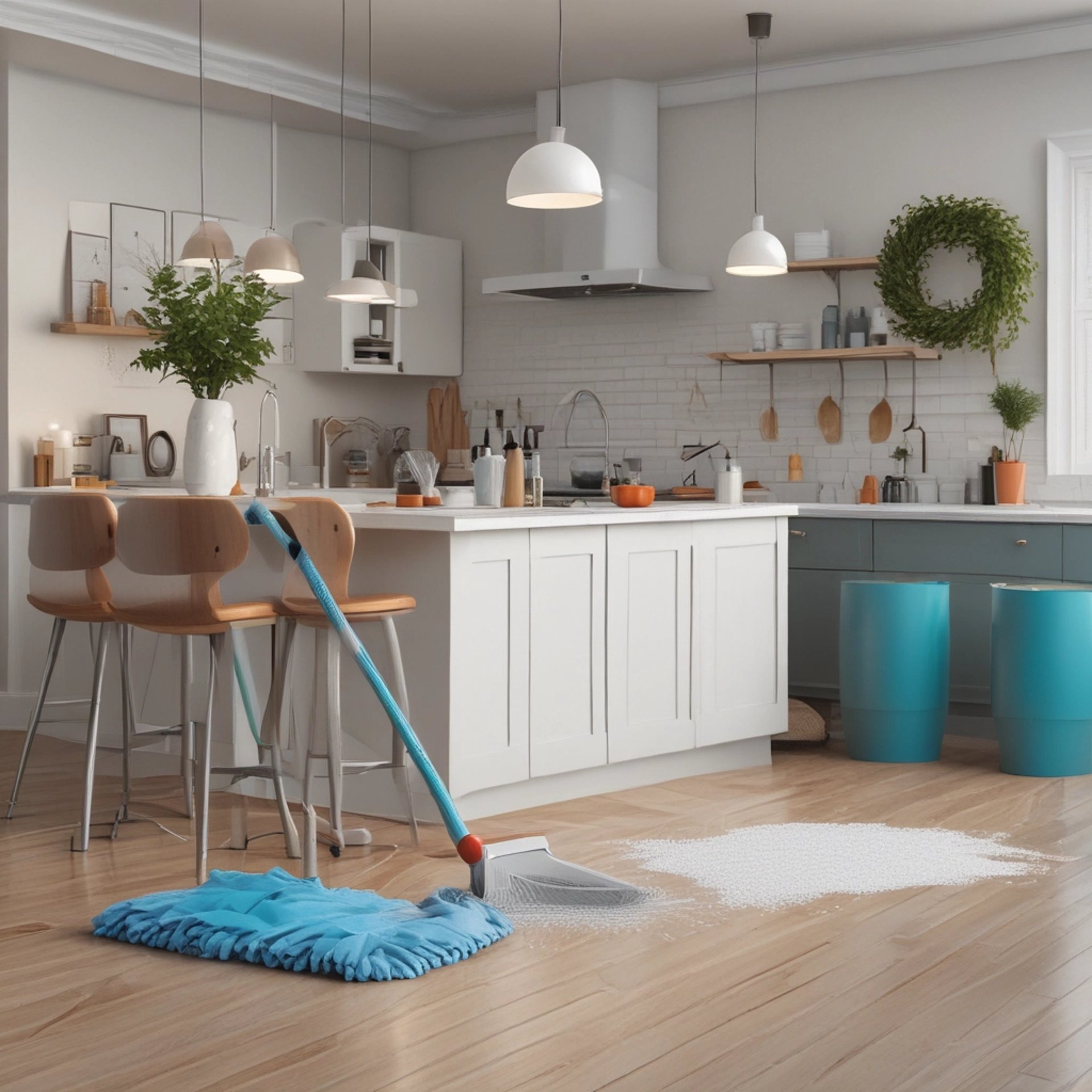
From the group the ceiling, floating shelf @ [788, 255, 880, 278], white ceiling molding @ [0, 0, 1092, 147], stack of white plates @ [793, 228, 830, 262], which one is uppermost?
the ceiling

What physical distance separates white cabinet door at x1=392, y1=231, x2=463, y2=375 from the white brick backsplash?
0.12 metres

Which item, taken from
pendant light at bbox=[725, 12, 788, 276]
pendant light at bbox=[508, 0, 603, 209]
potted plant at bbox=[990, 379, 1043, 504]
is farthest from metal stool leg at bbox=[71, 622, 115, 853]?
potted plant at bbox=[990, 379, 1043, 504]

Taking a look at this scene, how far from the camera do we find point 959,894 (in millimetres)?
3707

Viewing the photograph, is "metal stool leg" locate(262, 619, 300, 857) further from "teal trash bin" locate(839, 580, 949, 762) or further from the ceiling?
the ceiling

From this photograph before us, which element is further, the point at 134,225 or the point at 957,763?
the point at 134,225

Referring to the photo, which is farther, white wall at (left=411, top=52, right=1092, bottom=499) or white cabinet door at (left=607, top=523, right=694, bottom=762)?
white wall at (left=411, top=52, right=1092, bottom=499)

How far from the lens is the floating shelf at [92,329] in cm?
660

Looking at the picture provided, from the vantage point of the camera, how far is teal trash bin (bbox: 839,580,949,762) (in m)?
5.55

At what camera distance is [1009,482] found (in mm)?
6418

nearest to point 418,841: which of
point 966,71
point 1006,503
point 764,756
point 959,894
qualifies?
point 959,894

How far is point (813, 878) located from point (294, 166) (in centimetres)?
535

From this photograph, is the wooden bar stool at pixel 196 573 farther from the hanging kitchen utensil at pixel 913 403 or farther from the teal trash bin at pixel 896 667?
the hanging kitchen utensil at pixel 913 403

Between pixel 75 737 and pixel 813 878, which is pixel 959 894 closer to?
pixel 813 878

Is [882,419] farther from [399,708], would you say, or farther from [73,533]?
[73,533]
